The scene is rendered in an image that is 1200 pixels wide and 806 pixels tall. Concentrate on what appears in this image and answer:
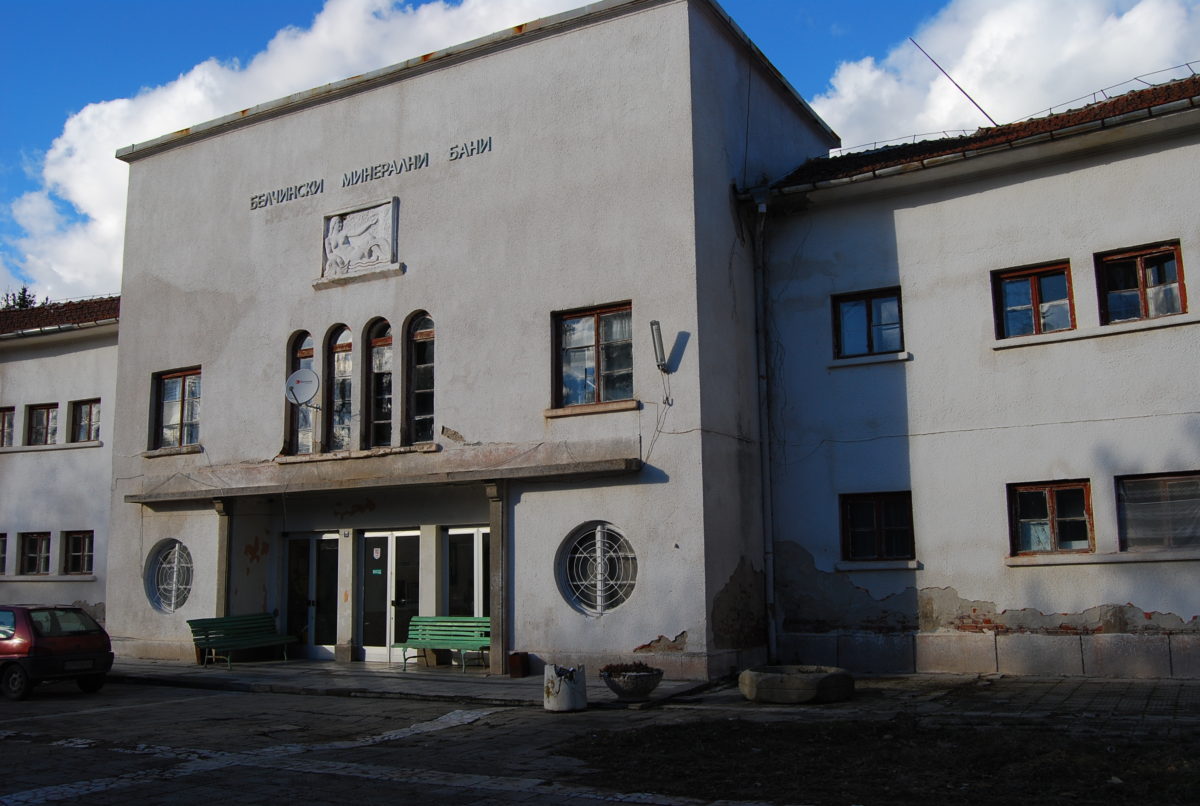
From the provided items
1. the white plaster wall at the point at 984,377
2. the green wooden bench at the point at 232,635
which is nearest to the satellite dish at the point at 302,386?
the green wooden bench at the point at 232,635

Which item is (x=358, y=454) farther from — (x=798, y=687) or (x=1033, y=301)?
(x=1033, y=301)

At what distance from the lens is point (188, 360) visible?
19.8 meters

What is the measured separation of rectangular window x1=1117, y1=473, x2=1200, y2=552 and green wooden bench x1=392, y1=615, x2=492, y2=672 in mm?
8808

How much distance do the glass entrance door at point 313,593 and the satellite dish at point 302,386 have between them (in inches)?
96.9

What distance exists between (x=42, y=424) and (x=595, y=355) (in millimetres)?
14699

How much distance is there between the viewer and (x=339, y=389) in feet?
59.9

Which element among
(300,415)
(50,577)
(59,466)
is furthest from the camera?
(59,466)

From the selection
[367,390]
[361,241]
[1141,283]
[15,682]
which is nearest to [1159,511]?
[1141,283]

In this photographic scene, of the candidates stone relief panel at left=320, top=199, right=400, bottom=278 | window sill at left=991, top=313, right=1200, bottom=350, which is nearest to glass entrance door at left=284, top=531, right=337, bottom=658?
stone relief panel at left=320, top=199, right=400, bottom=278

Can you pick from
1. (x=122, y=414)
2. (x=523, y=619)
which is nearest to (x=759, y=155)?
(x=523, y=619)

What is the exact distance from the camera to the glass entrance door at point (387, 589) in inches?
699

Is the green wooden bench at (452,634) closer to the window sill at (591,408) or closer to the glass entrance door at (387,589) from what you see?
the glass entrance door at (387,589)

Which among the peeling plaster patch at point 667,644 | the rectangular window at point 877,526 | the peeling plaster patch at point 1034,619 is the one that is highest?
the rectangular window at point 877,526

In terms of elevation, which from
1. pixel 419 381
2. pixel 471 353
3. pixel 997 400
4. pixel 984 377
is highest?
pixel 471 353
